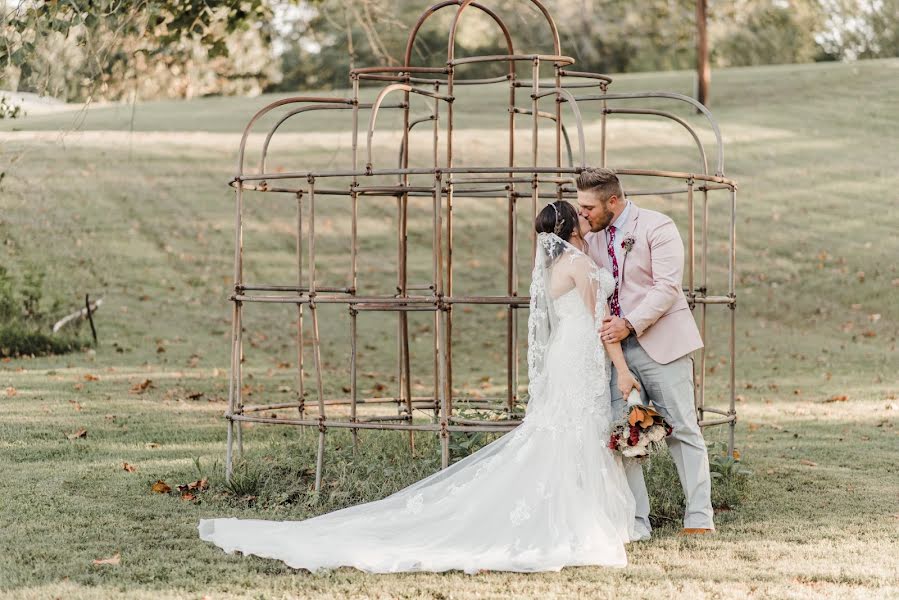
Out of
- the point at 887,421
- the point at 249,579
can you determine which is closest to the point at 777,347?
the point at 887,421

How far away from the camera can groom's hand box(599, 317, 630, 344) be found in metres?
5.91

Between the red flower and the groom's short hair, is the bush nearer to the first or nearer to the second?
the groom's short hair

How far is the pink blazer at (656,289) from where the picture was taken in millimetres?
5871

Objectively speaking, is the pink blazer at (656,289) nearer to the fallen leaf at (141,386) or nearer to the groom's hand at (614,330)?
the groom's hand at (614,330)

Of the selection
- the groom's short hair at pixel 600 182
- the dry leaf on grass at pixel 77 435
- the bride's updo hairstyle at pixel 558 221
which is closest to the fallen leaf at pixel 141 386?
the dry leaf on grass at pixel 77 435

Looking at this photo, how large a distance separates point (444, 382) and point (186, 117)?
24.3 meters

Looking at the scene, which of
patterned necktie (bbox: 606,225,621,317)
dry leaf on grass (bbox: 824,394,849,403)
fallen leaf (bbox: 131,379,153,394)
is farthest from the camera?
dry leaf on grass (bbox: 824,394,849,403)

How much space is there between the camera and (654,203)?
2253cm

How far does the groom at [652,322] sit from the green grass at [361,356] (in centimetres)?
34

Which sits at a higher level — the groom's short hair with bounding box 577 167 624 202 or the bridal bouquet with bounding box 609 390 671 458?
the groom's short hair with bounding box 577 167 624 202

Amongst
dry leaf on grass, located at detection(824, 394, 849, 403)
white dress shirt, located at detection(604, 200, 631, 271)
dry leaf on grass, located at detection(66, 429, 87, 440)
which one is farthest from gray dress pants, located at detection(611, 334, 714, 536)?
dry leaf on grass, located at detection(824, 394, 849, 403)

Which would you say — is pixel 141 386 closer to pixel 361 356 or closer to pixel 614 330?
pixel 361 356

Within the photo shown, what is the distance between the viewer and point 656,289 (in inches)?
231

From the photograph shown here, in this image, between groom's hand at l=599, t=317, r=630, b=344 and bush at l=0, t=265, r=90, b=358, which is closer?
groom's hand at l=599, t=317, r=630, b=344
